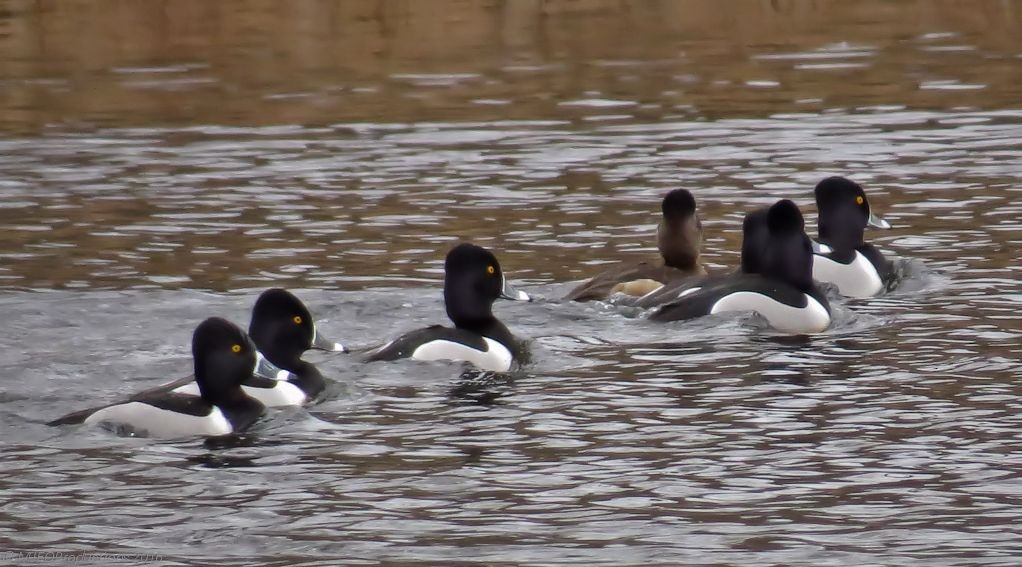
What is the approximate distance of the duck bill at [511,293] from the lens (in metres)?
12.7

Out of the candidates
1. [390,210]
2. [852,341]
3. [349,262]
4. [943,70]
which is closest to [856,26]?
[943,70]

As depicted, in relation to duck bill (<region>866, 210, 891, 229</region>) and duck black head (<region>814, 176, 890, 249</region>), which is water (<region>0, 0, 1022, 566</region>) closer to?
duck bill (<region>866, 210, 891, 229</region>)

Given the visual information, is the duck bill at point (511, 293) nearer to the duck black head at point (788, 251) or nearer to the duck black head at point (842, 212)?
the duck black head at point (788, 251)

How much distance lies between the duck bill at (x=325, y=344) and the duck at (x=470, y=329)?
0.19 meters

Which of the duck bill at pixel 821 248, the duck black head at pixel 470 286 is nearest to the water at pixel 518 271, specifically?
the duck black head at pixel 470 286

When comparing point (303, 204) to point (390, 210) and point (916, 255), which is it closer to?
point (390, 210)

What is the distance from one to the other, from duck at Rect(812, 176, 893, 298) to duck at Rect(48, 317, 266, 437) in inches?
207

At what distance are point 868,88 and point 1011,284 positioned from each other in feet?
34.6

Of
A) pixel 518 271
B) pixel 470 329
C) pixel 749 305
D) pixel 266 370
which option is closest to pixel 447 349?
pixel 470 329

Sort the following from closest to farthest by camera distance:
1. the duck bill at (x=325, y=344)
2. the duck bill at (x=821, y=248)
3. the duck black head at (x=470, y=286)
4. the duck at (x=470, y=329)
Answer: the duck bill at (x=325, y=344), the duck at (x=470, y=329), the duck black head at (x=470, y=286), the duck bill at (x=821, y=248)

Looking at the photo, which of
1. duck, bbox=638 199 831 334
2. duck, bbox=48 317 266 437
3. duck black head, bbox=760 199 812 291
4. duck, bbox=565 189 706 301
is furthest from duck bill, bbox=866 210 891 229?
duck, bbox=48 317 266 437

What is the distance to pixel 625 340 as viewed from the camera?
12.7m

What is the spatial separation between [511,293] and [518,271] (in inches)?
91.0

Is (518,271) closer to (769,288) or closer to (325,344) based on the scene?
(769,288)
